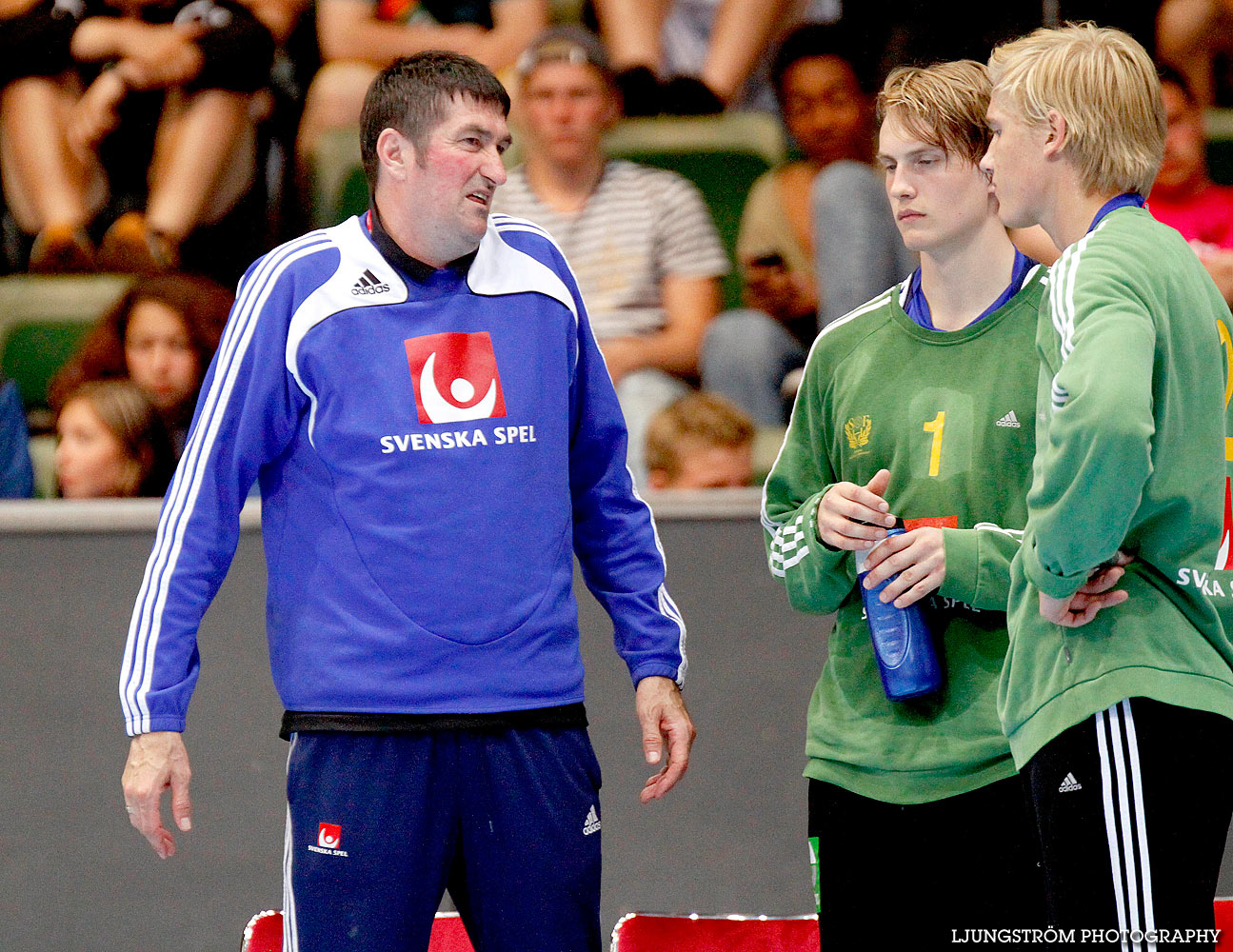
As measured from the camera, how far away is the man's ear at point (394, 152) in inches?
81.7

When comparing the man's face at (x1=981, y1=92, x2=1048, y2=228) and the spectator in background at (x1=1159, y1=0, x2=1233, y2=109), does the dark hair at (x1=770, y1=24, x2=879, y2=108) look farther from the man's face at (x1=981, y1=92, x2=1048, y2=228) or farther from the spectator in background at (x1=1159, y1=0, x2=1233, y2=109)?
the man's face at (x1=981, y1=92, x2=1048, y2=228)

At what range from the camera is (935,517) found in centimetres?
202

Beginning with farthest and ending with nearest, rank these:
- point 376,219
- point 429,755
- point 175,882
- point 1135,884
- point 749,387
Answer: point 749,387
point 175,882
point 376,219
point 429,755
point 1135,884

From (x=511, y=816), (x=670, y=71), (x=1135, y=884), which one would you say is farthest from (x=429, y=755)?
(x=670, y=71)

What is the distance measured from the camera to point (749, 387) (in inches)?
144

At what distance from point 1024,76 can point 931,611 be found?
2.47 ft

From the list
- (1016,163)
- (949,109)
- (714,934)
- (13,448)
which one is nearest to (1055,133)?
(1016,163)

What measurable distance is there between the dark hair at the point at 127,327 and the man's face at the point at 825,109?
1.62 m

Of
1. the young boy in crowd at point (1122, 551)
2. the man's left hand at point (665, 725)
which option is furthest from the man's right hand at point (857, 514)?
the man's left hand at point (665, 725)

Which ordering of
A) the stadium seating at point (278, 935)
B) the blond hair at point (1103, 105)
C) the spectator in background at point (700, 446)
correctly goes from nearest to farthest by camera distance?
the blond hair at point (1103, 105)
the stadium seating at point (278, 935)
the spectator in background at point (700, 446)

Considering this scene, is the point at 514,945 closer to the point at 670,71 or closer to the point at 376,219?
the point at 376,219

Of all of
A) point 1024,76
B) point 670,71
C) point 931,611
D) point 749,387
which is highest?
point 670,71

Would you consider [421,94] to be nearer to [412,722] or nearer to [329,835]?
[412,722]

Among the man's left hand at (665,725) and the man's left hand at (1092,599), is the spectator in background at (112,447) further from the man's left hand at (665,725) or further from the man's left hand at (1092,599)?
the man's left hand at (1092,599)
